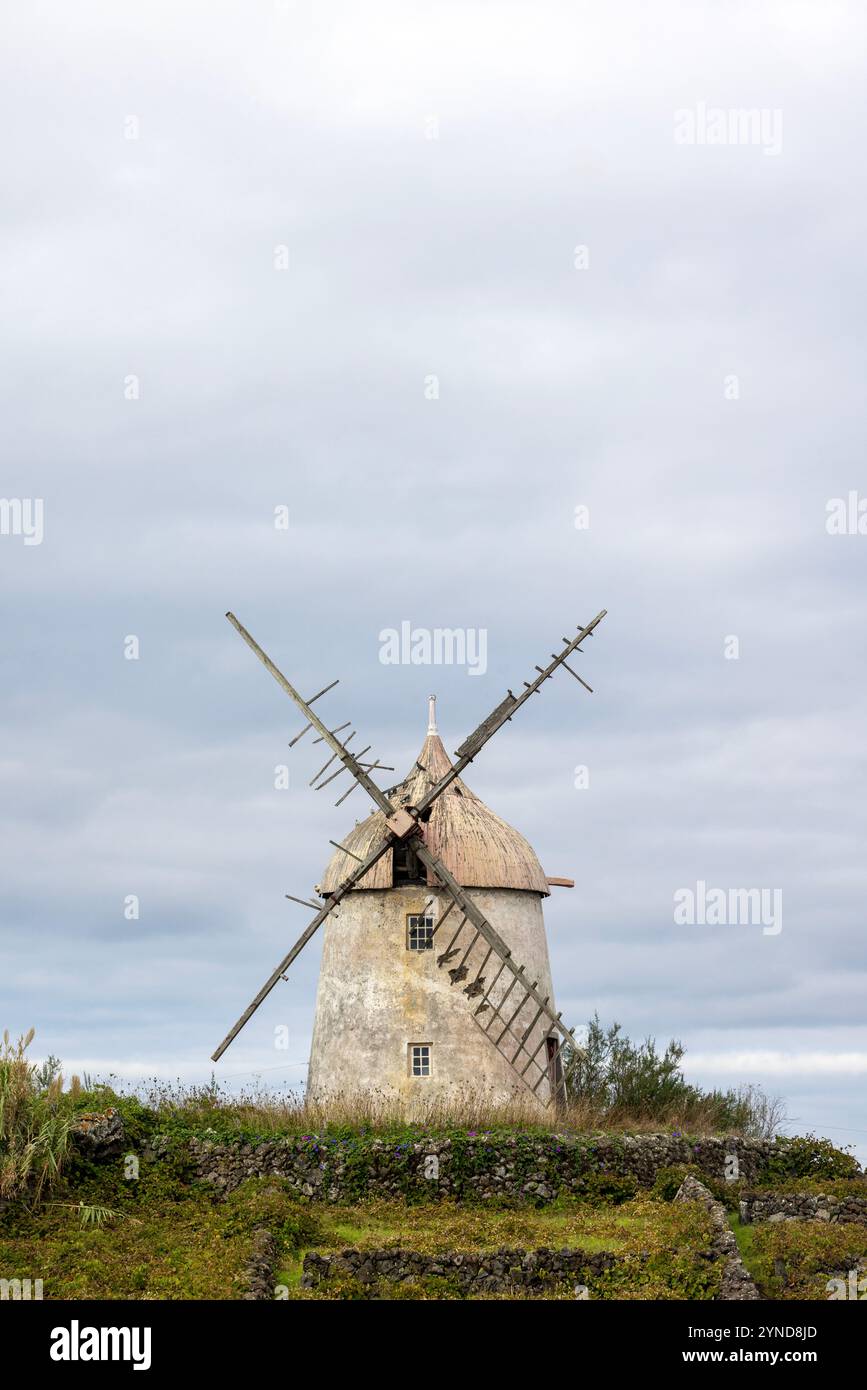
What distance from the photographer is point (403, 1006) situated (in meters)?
34.8

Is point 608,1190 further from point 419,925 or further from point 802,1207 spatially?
point 419,925

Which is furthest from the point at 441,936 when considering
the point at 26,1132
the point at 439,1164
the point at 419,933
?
the point at 26,1132

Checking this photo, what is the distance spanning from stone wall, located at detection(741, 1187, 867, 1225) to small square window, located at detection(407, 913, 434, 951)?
370 inches

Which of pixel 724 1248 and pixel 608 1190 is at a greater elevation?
pixel 608 1190

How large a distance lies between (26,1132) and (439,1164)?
7.56m

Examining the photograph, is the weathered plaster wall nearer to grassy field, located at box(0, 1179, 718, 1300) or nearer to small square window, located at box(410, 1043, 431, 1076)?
small square window, located at box(410, 1043, 431, 1076)

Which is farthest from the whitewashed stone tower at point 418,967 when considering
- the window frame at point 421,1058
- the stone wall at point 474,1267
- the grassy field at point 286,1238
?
the stone wall at point 474,1267

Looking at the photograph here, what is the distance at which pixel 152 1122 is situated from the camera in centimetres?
3144

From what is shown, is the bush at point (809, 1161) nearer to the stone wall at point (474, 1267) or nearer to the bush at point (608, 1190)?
the bush at point (608, 1190)

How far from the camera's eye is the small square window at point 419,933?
35.2m

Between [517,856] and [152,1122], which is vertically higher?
[517,856]
